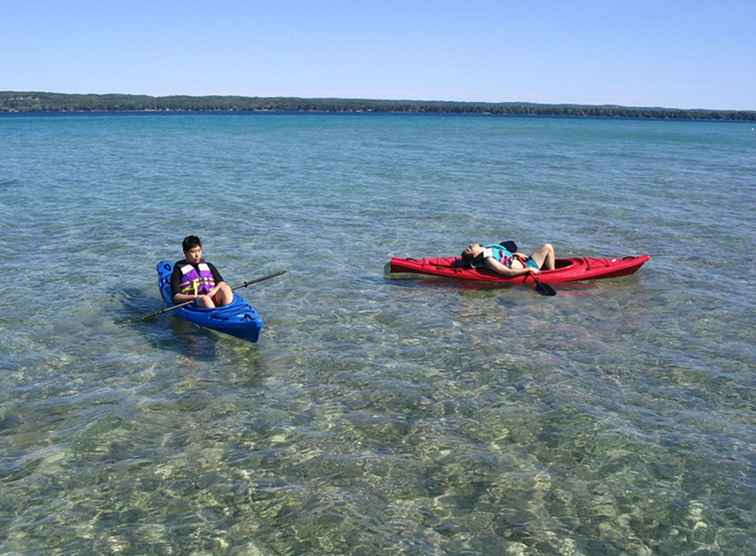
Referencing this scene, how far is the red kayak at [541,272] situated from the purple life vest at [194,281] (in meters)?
4.53

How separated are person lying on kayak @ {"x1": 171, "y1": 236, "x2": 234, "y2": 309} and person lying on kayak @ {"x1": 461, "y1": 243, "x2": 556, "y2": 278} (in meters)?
5.56

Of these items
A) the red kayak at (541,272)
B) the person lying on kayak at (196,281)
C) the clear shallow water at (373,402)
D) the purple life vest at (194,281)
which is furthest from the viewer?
the red kayak at (541,272)

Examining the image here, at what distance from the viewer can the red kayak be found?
14031 mm

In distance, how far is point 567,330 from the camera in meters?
11.6

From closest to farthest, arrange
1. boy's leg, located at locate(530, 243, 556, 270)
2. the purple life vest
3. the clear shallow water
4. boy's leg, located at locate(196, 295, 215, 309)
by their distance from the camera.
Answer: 1. the clear shallow water
2. boy's leg, located at locate(196, 295, 215, 309)
3. the purple life vest
4. boy's leg, located at locate(530, 243, 556, 270)

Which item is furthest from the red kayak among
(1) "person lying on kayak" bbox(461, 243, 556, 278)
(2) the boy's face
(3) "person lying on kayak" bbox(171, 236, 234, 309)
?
(2) the boy's face

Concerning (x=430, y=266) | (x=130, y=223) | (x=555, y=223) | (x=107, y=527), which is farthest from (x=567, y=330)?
(x=130, y=223)

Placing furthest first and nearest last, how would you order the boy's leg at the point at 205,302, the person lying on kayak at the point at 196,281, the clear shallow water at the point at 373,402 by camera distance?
the person lying on kayak at the point at 196,281 → the boy's leg at the point at 205,302 → the clear shallow water at the point at 373,402

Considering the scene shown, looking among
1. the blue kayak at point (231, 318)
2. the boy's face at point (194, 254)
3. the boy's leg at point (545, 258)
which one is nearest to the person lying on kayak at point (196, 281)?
the boy's face at point (194, 254)

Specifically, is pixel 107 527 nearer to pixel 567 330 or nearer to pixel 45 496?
pixel 45 496

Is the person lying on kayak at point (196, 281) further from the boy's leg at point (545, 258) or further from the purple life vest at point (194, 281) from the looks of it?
the boy's leg at point (545, 258)

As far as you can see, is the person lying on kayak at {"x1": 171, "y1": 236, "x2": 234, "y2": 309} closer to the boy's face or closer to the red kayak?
the boy's face

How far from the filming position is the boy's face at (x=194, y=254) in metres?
11.1

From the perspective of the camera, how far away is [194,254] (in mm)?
11117
